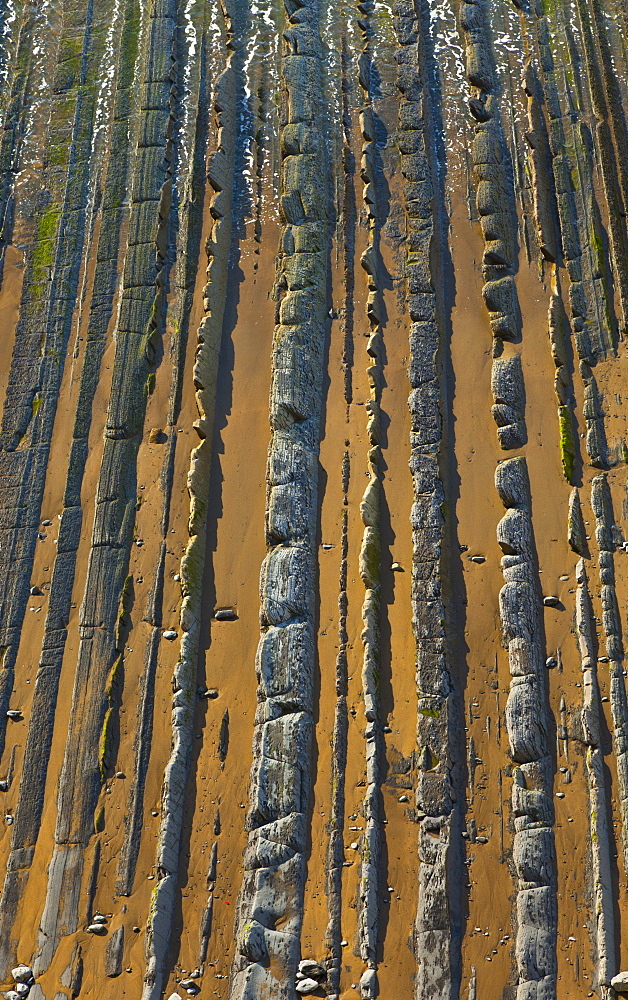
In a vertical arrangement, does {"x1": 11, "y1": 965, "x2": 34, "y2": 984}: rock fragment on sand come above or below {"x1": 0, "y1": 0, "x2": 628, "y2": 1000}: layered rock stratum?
below

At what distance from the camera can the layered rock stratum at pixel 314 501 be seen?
5.47 meters

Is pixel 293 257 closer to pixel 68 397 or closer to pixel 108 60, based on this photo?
pixel 68 397

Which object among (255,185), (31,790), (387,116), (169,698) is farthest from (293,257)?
(31,790)

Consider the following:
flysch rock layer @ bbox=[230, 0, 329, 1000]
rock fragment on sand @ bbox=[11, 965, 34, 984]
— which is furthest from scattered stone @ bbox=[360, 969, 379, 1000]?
rock fragment on sand @ bbox=[11, 965, 34, 984]

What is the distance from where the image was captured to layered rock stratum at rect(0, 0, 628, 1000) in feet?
18.0

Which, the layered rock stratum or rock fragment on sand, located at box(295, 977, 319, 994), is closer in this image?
rock fragment on sand, located at box(295, 977, 319, 994)

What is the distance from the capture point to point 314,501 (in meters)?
6.46

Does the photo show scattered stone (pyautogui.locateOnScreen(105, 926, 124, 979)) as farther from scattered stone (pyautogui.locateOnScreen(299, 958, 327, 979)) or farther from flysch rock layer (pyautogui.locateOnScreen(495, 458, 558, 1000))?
flysch rock layer (pyautogui.locateOnScreen(495, 458, 558, 1000))

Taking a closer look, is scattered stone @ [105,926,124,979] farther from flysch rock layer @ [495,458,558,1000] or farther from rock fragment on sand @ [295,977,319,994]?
flysch rock layer @ [495,458,558,1000]

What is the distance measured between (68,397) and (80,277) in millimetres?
1145

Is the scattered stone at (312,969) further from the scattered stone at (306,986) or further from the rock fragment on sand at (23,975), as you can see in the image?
the rock fragment on sand at (23,975)

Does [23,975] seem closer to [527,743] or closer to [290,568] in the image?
[290,568]

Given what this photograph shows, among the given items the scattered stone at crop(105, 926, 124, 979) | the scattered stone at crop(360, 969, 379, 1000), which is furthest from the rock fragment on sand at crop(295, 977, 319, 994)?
the scattered stone at crop(105, 926, 124, 979)

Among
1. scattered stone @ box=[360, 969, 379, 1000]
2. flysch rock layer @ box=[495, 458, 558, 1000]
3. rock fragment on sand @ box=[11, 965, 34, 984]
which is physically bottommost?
rock fragment on sand @ box=[11, 965, 34, 984]
